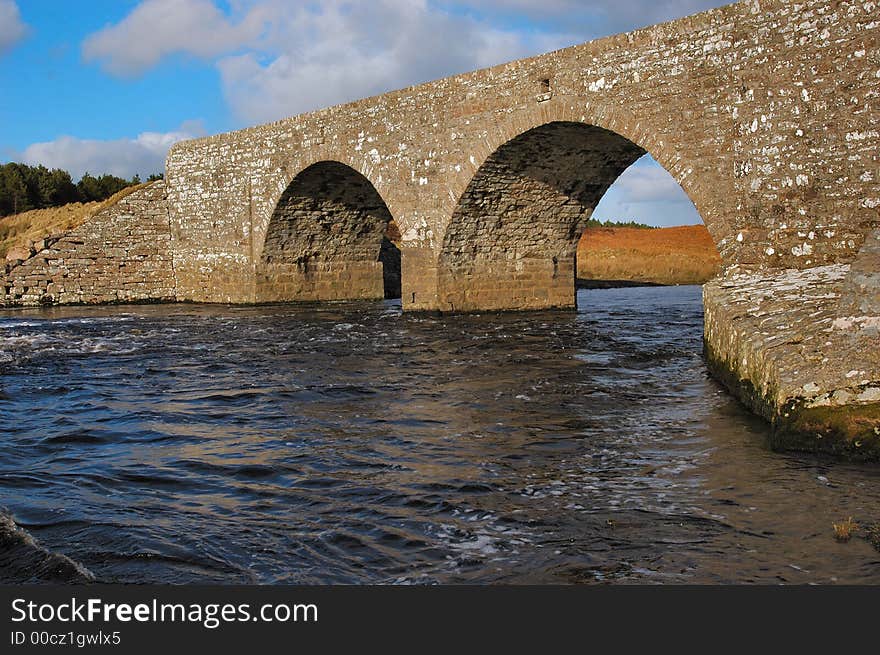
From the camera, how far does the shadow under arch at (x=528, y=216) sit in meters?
14.3

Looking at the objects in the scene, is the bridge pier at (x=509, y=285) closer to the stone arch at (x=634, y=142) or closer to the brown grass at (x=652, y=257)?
the stone arch at (x=634, y=142)

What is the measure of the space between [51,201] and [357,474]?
1363 inches

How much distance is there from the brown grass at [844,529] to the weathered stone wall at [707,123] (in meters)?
6.86

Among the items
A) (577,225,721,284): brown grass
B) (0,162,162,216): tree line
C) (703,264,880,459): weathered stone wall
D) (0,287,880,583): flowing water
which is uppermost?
(0,162,162,216): tree line

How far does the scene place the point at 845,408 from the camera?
5164 millimetres

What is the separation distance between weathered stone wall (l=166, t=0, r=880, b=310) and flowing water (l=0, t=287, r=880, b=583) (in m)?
2.22

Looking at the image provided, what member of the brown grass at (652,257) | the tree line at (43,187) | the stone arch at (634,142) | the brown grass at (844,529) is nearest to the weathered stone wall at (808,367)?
the brown grass at (844,529)

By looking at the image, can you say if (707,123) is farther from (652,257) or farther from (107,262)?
(652,257)

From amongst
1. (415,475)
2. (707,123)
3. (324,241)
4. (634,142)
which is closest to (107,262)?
(324,241)

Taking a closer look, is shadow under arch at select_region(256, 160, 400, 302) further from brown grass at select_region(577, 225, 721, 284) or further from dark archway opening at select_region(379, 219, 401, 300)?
brown grass at select_region(577, 225, 721, 284)

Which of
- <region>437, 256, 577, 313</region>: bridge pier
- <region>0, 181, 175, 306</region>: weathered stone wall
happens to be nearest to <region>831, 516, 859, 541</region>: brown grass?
<region>437, 256, 577, 313</region>: bridge pier

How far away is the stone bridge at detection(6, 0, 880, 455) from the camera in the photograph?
686cm

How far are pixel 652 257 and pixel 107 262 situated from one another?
71.5ft

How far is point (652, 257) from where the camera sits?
35000mm
